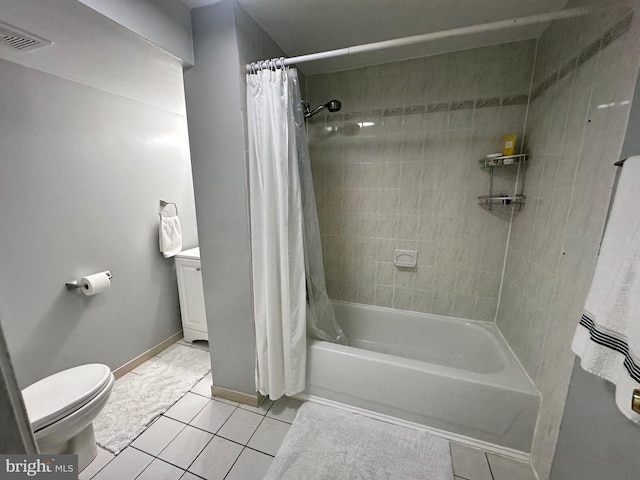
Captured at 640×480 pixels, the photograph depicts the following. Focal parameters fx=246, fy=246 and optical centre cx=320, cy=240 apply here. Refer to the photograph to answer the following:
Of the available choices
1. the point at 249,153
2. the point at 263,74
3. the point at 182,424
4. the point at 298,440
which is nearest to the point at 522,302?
the point at 298,440

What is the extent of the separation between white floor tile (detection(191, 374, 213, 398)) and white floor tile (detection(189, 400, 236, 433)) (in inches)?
3.7

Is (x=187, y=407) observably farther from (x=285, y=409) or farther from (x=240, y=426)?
(x=285, y=409)

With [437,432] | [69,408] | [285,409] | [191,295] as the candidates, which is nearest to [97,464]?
[69,408]

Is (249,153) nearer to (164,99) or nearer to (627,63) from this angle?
(164,99)

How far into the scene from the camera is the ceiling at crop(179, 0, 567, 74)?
1.28m

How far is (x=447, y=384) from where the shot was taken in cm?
134

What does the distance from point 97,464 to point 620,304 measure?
2302mm

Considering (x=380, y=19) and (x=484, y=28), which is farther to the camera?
(x=380, y=19)

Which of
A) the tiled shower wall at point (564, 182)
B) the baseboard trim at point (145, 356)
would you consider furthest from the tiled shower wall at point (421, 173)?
the baseboard trim at point (145, 356)

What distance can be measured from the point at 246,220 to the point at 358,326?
1.40 m

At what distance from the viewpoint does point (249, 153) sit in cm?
136

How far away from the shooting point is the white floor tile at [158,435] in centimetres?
135

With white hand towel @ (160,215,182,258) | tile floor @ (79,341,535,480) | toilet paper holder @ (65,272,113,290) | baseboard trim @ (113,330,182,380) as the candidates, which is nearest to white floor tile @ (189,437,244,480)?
tile floor @ (79,341,535,480)

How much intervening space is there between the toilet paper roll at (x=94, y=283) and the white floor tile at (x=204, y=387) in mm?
935
